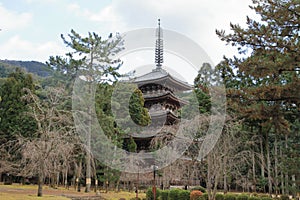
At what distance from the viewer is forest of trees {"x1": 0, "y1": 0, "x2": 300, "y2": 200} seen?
9328mm

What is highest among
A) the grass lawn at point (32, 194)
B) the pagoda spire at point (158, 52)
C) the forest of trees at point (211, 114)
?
the pagoda spire at point (158, 52)

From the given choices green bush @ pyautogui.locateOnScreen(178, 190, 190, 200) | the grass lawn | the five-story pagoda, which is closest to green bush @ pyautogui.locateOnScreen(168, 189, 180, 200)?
green bush @ pyautogui.locateOnScreen(178, 190, 190, 200)

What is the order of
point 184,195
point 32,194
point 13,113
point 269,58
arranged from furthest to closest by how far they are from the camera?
point 13,113
point 32,194
point 184,195
point 269,58

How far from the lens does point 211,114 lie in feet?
59.1

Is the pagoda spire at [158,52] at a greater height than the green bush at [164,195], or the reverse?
the pagoda spire at [158,52]

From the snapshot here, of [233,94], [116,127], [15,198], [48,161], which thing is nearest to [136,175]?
[116,127]

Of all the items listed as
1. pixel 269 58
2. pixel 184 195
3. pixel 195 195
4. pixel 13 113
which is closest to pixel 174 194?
pixel 184 195

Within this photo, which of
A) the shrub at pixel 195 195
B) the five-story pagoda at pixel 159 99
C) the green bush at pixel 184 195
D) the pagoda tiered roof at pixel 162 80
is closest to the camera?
the shrub at pixel 195 195

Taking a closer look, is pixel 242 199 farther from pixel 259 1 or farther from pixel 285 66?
pixel 259 1

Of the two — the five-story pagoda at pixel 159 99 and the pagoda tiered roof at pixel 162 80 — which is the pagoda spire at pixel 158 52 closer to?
the five-story pagoda at pixel 159 99

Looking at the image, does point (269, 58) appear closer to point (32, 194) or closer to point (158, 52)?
point (32, 194)

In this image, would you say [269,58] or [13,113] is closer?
[269,58]

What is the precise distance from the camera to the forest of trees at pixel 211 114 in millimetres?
9328

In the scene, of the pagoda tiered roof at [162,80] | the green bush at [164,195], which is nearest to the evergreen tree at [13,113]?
the pagoda tiered roof at [162,80]
